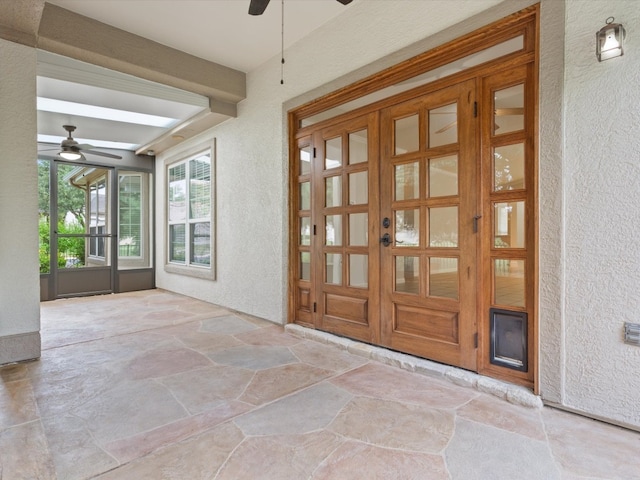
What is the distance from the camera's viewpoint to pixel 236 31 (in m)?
3.67

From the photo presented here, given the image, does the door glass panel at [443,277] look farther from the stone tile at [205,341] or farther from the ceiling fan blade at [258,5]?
the ceiling fan blade at [258,5]

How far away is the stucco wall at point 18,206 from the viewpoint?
2.96 meters

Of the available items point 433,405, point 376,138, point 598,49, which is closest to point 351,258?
point 376,138

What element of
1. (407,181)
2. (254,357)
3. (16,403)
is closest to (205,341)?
(254,357)

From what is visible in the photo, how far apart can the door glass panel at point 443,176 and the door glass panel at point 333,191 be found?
1020 millimetres

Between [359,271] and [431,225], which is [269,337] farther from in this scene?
[431,225]

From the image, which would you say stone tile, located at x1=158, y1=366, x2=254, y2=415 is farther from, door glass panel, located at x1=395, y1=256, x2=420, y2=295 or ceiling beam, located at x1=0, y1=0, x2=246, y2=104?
ceiling beam, located at x1=0, y1=0, x2=246, y2=104

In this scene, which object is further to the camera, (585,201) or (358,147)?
(358,147)

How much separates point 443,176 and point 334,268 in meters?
1.46

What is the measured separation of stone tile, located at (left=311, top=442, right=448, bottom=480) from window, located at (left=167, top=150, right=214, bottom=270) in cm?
425

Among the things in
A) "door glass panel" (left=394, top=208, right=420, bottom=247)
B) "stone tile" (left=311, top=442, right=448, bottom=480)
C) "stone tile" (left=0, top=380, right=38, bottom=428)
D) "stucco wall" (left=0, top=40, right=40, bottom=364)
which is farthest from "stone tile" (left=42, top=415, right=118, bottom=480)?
"door glass panel" (left=394, top=208, right=420, bottom=247)

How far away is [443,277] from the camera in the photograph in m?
2.76

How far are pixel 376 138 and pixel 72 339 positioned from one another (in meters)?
3.79

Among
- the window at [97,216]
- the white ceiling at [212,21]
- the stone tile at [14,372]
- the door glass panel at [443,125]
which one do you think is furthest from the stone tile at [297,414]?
the window at [97,216]
